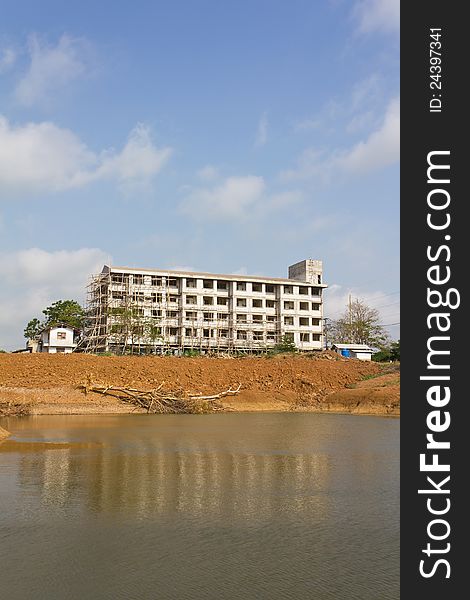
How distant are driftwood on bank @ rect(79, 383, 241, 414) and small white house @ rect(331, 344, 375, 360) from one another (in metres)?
33.0

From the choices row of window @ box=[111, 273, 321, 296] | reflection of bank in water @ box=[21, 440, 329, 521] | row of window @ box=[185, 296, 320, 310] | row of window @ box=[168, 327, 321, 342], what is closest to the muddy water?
reflection of bank in water @ box=[21, 440, 329, 521]

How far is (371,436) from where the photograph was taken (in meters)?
22.7

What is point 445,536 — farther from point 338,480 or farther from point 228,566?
point 338,480

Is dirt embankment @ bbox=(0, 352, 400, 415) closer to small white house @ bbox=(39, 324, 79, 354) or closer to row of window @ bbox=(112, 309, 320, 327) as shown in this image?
small white house @ bbox=(39, 324, 79, 354)

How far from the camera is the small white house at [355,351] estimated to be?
68.0 meters

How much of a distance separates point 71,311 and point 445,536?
68.3 meters

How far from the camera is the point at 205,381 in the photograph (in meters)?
39.9

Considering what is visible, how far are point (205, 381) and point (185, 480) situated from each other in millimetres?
26767

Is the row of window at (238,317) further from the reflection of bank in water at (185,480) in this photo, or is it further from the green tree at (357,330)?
the reflection of bank in water at (185,480)

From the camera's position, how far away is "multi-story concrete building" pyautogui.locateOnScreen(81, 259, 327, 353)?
67438 mm

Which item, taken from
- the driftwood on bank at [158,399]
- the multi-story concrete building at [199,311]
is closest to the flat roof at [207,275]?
the multi-story concrete building at [199,311]

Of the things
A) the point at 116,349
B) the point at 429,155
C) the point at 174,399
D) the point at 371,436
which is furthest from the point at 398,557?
the point at 116,349

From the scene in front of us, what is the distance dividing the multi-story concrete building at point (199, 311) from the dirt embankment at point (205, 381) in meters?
25.1

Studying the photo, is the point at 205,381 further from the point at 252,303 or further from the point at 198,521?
the point at 252,303
